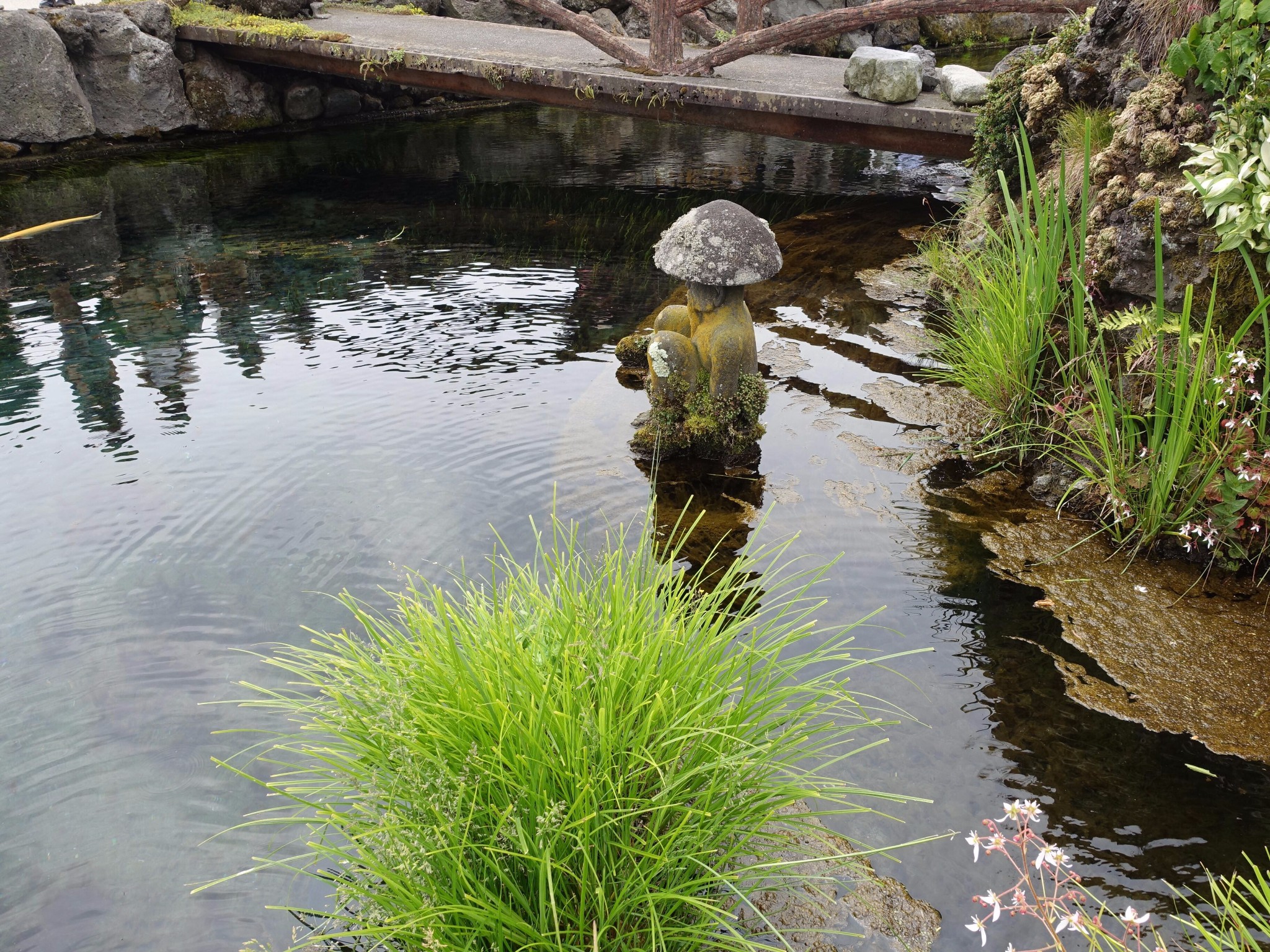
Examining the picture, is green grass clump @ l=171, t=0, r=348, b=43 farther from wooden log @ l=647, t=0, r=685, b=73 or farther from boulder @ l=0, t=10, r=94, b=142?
wooden log @ l=647, t=0, r=685, b=73

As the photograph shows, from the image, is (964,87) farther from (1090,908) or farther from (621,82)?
(1090,908)

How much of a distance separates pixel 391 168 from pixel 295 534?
8425 mm

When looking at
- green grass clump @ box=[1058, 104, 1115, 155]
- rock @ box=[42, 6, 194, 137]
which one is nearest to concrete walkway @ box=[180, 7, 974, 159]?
rock @ box=[42, 6, 194, 137]

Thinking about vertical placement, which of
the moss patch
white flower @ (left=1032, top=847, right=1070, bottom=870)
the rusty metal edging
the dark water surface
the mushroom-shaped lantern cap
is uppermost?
the rusty metal edging

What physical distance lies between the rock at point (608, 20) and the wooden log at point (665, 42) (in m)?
6.28

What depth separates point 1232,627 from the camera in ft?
12.1

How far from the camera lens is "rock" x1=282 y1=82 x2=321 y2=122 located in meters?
13.9

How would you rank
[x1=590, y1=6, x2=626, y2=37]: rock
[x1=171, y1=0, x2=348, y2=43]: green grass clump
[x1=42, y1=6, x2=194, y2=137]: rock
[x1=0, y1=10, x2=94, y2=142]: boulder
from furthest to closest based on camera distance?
1. [x1=590, y1=6, x2=626, y2=37]: rock
2. [x1=42, y1=6, x2=194, y2=137]: rock
3. [x1=171, y1=0, x2=348, y2=43]: green grass clump
4. [x1=0, y1=10, x2=94, y2=142]: boulder

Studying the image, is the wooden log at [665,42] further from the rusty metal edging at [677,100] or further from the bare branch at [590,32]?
the rusty metal edging at [677,100]

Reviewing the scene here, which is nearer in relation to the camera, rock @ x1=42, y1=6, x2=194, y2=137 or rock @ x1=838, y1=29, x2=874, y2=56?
rock @ x1=42, y1=6, x2=194, y2=137

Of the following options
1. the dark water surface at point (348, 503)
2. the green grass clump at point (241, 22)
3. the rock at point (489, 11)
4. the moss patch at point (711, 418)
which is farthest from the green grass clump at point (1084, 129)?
the rock at point (489, 11)

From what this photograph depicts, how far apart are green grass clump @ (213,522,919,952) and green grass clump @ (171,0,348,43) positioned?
11.0m

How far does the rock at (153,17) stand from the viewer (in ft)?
39.8

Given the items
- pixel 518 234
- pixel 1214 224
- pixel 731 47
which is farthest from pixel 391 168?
pixel 1214 224
